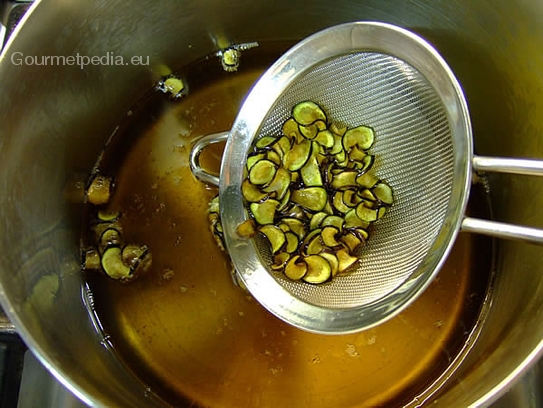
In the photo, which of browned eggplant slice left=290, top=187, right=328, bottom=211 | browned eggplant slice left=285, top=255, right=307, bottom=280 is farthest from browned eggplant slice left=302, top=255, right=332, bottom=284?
browned eggplant slice left=290, top=187, right=328, bottom=211

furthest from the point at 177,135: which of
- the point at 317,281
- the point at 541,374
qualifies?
the point at 541,374

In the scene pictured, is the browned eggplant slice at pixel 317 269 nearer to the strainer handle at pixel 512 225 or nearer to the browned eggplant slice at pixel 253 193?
the browned eggplant slice at pixel 253 193

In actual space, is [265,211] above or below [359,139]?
below

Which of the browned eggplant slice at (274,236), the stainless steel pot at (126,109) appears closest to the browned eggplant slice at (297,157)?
the browned eggplant slice at (274,236)

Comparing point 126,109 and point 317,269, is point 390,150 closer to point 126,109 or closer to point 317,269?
point 317,269

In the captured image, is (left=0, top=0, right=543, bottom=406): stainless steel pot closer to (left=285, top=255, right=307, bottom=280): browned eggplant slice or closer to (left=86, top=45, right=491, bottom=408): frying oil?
(left=86, top=45, right=491, bottom=408): frying oil

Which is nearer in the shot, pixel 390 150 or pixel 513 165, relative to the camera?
pixel 513 165

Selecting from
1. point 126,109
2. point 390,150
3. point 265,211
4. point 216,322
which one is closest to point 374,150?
point 390,150
